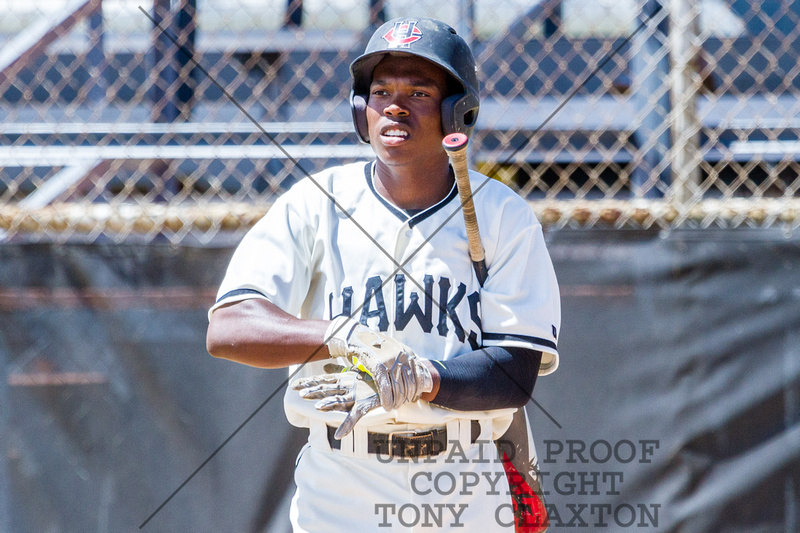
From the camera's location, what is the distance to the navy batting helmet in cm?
167

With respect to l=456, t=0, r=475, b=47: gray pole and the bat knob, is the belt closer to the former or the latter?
the bat knob

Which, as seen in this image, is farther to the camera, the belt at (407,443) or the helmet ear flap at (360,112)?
the helmet ear flap at (360,112)

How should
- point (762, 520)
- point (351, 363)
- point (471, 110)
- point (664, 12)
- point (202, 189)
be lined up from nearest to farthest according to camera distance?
point (351, 363)
point (471, 110)
point (762, 520)
point (664, 12)
point (202, 189)

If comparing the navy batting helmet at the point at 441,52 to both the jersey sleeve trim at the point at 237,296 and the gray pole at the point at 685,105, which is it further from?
the gray pole at the point at 685,105

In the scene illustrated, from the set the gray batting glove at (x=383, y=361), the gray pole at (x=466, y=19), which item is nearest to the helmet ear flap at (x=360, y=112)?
the gray batting glove at (x=383, y=361)

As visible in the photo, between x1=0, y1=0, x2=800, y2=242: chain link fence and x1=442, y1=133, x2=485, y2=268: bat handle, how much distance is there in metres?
0.66

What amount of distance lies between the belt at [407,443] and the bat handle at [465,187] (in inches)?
16.1

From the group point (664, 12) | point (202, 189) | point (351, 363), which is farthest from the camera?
point (202, 189)

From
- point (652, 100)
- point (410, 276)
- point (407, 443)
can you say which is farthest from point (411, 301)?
point (652, 100)

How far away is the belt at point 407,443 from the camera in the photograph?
1667 mm

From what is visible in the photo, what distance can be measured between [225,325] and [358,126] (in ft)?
1.94

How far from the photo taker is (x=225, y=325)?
1582 mm

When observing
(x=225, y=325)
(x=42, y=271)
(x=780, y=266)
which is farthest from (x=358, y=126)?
(x=780, y=266)

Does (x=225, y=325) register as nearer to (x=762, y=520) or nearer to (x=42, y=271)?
(x=42, y=271)
